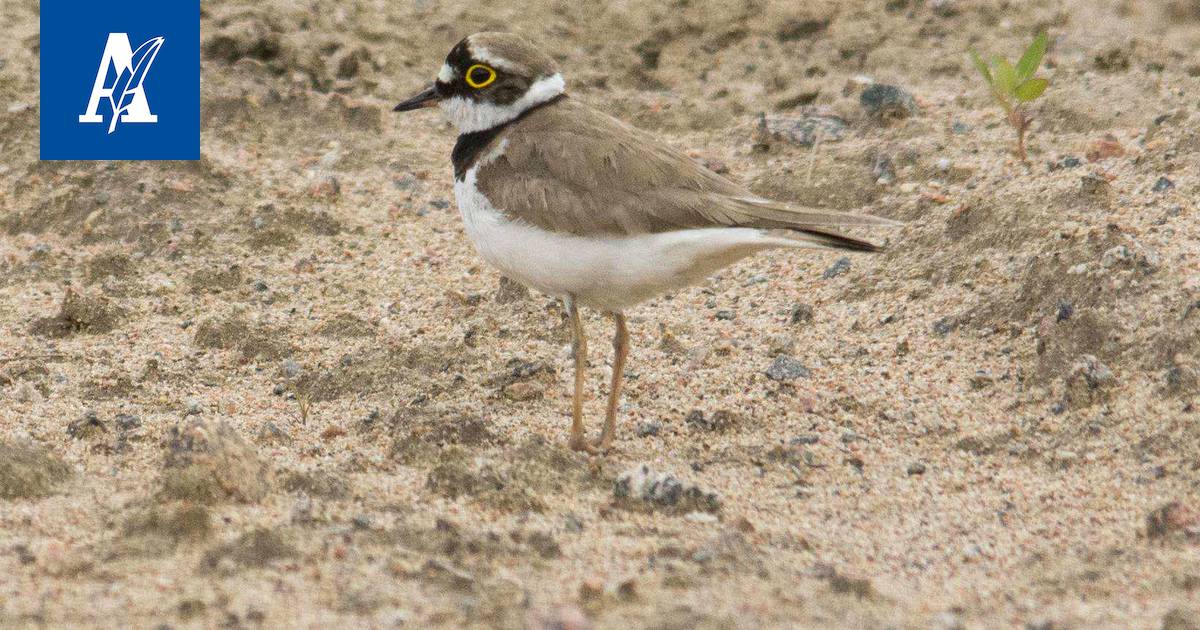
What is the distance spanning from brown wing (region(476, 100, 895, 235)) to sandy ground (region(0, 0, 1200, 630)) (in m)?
0.77

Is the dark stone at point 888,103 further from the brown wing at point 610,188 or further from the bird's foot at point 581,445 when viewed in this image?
the bird's foot at point 581,445

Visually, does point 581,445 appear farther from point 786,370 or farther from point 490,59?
point 490,59

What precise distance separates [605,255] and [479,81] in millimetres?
879

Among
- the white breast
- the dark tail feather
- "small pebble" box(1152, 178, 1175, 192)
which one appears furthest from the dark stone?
the dark tail feather

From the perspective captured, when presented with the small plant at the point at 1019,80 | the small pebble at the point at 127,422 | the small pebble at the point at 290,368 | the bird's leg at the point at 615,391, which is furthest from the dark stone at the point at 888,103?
the small pebble at the point at 127,422

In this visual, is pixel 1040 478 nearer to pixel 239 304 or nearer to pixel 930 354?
pixel 930 354

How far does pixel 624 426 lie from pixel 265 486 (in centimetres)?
134

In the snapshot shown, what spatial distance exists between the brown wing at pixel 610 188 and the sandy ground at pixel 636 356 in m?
0.77

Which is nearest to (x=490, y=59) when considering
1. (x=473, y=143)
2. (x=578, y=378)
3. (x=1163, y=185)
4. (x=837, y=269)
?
(x=473, y=143)

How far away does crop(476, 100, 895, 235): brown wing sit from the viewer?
13.9ft

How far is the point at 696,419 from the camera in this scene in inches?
190

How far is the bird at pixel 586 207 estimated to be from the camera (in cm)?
421

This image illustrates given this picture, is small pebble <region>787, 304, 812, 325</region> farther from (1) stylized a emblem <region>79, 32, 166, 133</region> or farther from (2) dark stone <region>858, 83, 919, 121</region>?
(1) stylized a emblem <region>79, 32, 166, 133</region>

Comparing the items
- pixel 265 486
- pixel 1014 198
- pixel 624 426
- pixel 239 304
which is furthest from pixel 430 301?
pixel 1014 198
